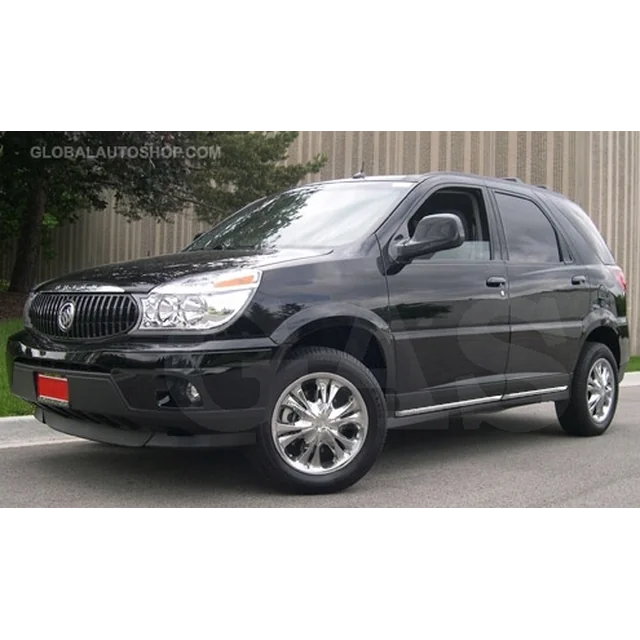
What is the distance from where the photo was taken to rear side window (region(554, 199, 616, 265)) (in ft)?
23.2

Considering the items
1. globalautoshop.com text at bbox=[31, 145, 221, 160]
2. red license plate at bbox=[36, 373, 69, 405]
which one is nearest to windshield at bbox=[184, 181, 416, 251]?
red license plate at bbox=[36, 373, 69, 405]

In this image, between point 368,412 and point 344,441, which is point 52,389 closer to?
point 344,441

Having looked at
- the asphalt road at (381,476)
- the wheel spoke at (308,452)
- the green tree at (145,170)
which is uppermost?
the green tree at (145,170)

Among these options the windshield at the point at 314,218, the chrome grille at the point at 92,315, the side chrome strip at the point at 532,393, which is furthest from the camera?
the side chrome strip at the point at 532,393

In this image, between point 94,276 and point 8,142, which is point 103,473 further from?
point 8,142

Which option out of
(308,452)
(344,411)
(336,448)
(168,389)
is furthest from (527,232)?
(168,389)

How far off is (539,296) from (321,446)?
7.81ft

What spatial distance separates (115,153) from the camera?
53.7ft

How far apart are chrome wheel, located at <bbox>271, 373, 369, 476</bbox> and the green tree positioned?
35.7 feet

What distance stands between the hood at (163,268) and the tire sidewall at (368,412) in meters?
0.61

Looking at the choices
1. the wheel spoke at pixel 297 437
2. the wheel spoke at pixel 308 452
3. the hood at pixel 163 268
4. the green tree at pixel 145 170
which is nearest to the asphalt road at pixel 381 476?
the wheel spoke at pixel 308 452

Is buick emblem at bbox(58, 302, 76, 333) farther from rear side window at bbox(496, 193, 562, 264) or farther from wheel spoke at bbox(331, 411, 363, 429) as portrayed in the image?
rear side window at bbox(496, 193, 562, 264)

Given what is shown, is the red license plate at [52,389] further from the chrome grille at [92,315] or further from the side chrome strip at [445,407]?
the side chrome strip at [445,407]

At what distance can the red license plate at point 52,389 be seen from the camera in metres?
4.64
